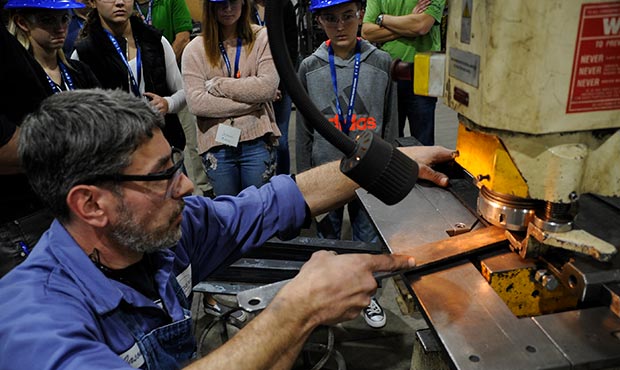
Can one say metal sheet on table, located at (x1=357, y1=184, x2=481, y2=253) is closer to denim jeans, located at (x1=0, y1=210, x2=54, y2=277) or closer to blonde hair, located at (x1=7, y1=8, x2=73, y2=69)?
denim jeans, located at (x1=0, y1=210, x2=54, y2=277)

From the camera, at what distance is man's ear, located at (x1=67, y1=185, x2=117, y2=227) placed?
1.09 metres

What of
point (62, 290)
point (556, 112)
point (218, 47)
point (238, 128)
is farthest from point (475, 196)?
point (218, 47)

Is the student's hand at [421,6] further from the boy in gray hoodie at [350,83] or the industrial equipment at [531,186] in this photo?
the industrial equipment at [531,186]

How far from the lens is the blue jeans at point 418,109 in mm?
3104

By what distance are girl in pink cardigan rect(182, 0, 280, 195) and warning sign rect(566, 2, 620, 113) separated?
1.74 metres

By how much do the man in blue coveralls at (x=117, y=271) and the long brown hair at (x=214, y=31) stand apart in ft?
4.37

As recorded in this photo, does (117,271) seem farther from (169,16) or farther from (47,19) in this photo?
(169,16)

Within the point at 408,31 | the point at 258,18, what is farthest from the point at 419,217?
the point at 258,18

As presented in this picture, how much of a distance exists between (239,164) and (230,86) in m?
0.41

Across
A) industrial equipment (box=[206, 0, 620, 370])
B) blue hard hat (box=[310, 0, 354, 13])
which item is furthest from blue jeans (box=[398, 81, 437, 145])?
industrial equipment (box=[206, 0, 620, 370])

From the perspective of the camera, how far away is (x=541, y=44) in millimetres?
847

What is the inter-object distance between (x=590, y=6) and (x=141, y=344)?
42.7 inches

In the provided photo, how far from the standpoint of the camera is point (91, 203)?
Result: 1.11 m

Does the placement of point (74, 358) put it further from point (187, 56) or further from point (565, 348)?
point (187, 56)
